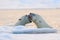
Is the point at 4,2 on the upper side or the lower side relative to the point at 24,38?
upper

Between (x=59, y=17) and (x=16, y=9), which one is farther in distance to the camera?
(x=16, y=9)

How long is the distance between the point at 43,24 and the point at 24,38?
2.09ft

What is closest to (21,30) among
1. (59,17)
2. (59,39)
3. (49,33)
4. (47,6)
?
(49,33)

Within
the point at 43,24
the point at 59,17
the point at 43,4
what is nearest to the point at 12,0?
the point at 43,4

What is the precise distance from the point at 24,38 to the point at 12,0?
3.80 meters

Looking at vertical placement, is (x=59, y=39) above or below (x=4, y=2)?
below

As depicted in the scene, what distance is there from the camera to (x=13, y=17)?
4.31 metres

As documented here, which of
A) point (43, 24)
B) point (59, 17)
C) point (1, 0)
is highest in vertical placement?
point (1, 0)

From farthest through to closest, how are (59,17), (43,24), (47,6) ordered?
(47,6)
(59,17)
(43,24)

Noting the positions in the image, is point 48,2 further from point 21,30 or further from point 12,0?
point 21,30

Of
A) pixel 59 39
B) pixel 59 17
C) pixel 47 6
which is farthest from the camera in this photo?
pixel 47 6

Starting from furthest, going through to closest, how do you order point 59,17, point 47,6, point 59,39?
point 47,6, point 59,17, point 59,39

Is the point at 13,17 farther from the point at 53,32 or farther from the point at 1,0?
the point at 53,32

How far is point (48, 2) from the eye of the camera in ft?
16.2
